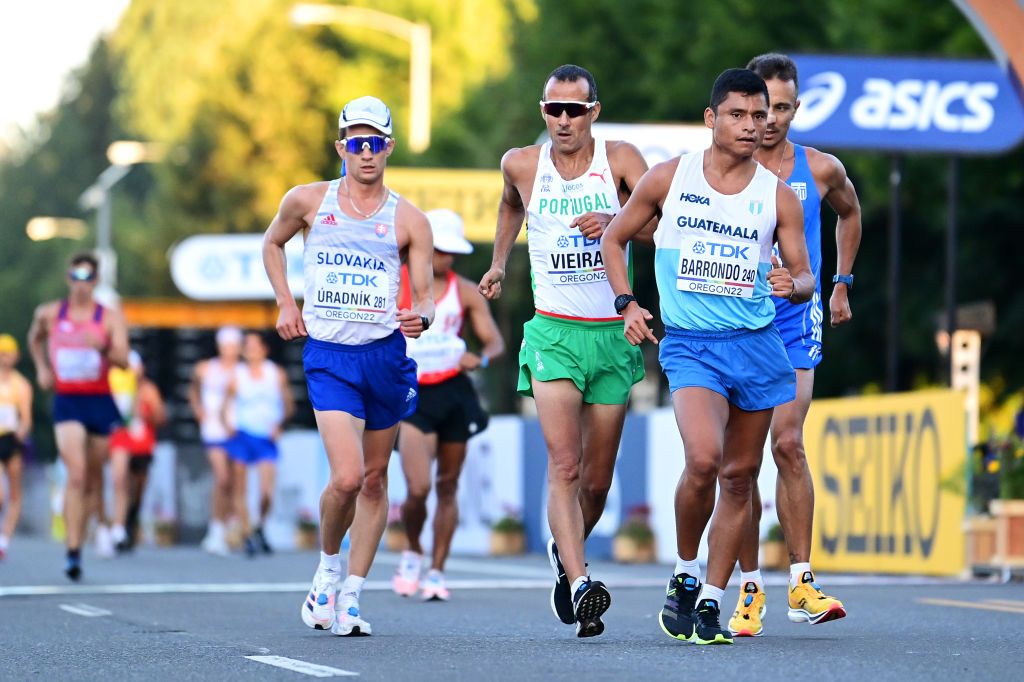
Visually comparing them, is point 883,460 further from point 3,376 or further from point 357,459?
point 3,376

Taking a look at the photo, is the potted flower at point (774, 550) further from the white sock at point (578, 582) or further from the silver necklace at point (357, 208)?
the white sock at point (578, 582)

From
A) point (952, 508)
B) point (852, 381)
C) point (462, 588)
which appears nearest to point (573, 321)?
point (462, 588)

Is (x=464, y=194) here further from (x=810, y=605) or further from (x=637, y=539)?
(x=810, y=605)

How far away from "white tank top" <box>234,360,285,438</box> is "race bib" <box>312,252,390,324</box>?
41.7 ft

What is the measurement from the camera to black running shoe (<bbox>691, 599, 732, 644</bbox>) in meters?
8.98

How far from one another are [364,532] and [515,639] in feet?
3.25

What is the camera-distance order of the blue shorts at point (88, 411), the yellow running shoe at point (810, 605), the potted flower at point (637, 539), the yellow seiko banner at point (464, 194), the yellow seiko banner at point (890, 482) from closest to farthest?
the yellow running shoe at point (810, 605), the yellow seiko banner at point (890, 482), the blue shorts at point (88, 411), the potted flower at point (637, 539), the yellow seiko banner at point (464, 194)

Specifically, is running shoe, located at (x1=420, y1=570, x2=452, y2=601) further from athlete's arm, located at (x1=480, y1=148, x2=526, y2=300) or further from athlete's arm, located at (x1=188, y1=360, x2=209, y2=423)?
athlete's arm, located at (x1=188, y1=360, x2=209, y2=423)

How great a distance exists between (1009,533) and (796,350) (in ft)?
19.0

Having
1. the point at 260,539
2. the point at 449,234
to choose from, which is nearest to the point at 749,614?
the point at 449,234

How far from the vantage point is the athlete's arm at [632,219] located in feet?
29.7

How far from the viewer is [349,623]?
32.3ft

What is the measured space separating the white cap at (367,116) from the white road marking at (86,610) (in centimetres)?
318

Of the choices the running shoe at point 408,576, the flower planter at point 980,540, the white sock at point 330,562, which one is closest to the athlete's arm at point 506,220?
the white sock at point 330,562
